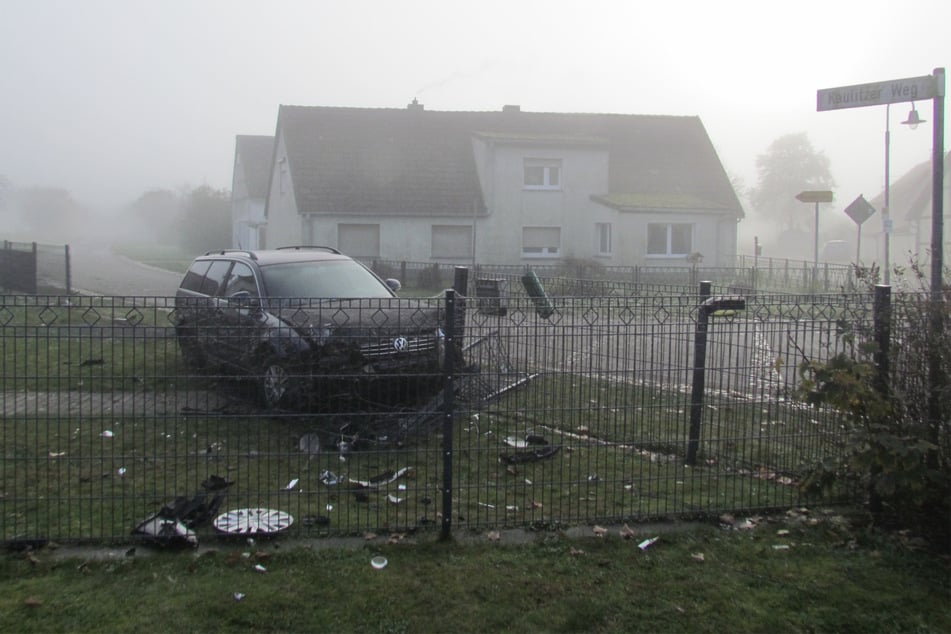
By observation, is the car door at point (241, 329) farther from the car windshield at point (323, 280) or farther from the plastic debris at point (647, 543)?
the car windshield at point (323, 280)

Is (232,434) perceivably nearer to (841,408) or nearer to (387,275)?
(841,408)

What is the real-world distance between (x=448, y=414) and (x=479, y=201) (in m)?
28.6

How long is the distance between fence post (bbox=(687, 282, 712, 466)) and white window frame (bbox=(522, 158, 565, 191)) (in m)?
28.2

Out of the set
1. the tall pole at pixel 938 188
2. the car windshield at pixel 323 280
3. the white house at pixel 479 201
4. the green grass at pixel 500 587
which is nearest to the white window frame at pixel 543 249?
the white house at pixel 479 201

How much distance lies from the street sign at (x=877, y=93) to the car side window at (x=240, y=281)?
18.5 feet

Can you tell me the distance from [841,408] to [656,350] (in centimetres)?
113

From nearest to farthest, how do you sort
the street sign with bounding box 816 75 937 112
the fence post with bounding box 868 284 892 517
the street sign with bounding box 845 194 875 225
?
1. the fence post with bounding box 868 284 892 517
2. the street sign with bounding box 816 75 937 112
3. the street sign with bounding box 845 194 875 225

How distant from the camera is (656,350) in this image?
5414 mm

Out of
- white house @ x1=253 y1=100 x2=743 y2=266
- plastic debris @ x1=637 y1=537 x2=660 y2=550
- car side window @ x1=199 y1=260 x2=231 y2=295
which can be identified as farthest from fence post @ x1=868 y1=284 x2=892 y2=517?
white house @ x1=253 y1=100 x2=743 y2=266

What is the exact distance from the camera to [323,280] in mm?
9148

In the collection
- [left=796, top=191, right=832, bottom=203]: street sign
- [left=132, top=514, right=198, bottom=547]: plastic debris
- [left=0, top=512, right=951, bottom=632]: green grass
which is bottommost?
[left=0, top=512, right=951, bottom=632]: green grass

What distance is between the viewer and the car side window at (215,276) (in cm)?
965

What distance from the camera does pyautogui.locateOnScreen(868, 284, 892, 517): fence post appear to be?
16.4ft

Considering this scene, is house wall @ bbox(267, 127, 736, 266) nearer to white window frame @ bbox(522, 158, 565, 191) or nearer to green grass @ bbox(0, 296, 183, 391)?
white window frame @ bbox(522, 158, 565, 191)
